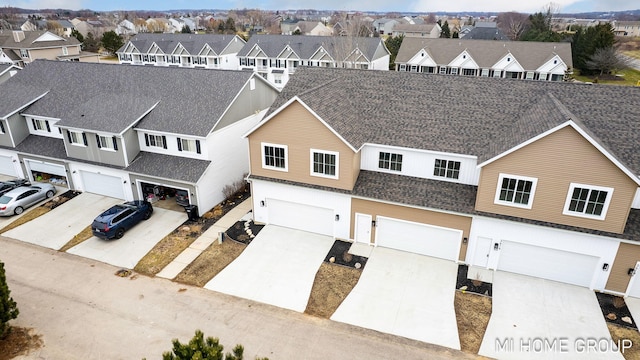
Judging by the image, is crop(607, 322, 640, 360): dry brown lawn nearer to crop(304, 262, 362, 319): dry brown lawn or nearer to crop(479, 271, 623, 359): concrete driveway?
crop(479, 271, 623, 359): concrete driveway

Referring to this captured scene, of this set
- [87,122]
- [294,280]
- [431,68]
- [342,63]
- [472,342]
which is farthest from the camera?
[431,68]

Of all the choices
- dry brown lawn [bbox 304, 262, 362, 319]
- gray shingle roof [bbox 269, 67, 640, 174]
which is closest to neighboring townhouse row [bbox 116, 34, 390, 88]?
gray shingle roof [bbox 269, 67, 640, 174]

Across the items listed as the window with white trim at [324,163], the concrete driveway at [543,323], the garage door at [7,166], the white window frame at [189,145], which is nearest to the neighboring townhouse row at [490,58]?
the window with white trim at [324,163]

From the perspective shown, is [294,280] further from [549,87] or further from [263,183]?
[549,87]

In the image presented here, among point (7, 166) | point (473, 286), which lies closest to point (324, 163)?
point (473, 286)

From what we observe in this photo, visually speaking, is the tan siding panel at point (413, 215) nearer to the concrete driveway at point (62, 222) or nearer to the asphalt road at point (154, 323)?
the asphalt road at point (154, 323)

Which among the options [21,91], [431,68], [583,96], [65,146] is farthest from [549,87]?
[431,68]
